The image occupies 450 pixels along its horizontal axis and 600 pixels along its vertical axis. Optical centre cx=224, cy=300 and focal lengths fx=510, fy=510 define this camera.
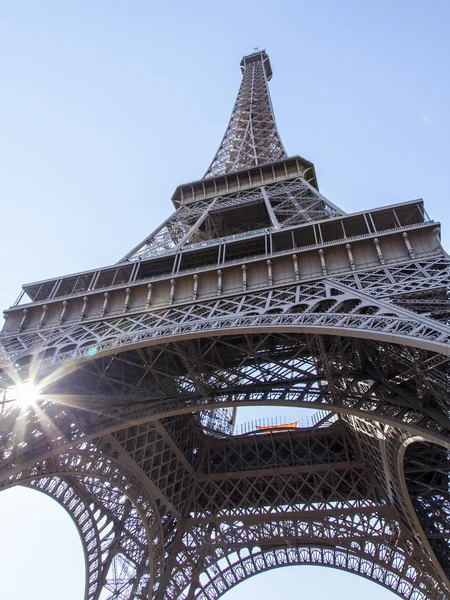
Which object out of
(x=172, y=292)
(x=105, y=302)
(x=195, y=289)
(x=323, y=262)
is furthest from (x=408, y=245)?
(x=105, y=302)

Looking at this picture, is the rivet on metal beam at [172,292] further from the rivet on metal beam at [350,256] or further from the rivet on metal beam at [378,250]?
the rivet on metal beam at [378,250]

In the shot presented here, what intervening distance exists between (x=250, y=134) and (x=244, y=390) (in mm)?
27018

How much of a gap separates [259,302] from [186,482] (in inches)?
656

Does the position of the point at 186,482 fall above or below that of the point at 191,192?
below

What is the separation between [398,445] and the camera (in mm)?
19062

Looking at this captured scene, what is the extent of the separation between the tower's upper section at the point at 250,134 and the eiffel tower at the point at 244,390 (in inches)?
23.6

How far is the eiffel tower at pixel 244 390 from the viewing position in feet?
50.4

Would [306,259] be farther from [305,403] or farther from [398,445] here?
[398,445]

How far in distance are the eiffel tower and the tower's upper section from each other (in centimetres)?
60

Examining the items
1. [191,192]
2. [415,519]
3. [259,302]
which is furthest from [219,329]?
[191,192]

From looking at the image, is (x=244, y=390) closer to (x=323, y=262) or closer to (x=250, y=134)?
(x=323, y=262)

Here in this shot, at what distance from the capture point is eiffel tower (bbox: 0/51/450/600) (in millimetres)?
15352

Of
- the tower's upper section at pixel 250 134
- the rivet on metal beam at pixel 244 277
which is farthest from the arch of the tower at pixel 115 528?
the tower's upper section at pixel 250 134

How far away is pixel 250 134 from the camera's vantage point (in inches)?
1565
